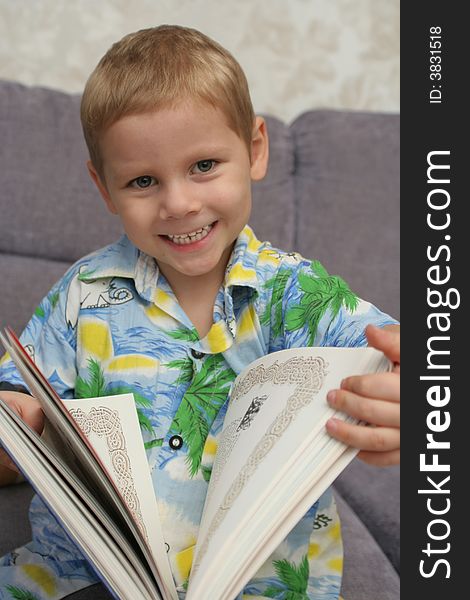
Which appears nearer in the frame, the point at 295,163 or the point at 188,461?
the point at 188,461

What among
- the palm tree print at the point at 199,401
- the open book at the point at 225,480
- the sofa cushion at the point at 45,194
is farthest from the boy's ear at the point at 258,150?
the sofa cushion at the point at 45,194

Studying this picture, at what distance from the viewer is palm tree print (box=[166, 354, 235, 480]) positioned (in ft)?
Answer: 3.54

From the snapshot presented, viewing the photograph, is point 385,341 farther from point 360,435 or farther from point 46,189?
point 46,189

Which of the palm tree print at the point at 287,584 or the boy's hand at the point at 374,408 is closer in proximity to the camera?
the boy's hand at the point at 374,408

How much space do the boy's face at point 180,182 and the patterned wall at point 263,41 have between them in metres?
1.03

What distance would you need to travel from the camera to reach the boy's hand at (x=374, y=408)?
766 millimetres

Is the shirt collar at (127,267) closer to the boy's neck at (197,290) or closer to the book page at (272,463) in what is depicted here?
the boy's neck at (197,290)

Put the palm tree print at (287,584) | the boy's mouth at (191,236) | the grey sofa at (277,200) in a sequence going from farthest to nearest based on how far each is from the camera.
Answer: the grey sofa at (277,200) < the boy's mouth at (191,236) < the palm tree print at (287,584)

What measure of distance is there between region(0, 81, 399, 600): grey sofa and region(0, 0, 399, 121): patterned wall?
29 centimetres

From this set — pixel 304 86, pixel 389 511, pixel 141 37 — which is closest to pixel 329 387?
pixel 141 37

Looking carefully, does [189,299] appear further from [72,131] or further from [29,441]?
[72,131]

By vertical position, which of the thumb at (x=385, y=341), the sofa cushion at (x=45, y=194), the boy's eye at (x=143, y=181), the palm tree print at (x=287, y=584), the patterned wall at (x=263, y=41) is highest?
the patterned wall at (x=263, y=41)

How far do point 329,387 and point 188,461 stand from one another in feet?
1.02

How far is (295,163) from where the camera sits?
1.89 m
